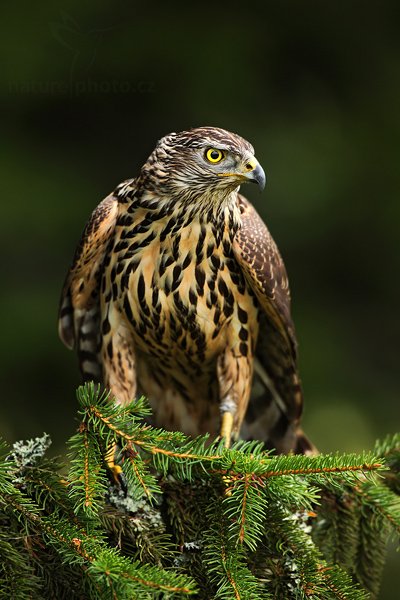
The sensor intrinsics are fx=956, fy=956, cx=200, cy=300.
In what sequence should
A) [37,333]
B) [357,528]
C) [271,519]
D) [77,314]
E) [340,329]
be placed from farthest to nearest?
[340,329]
[37,333]
[77,314]
[357,528]
[271,519]

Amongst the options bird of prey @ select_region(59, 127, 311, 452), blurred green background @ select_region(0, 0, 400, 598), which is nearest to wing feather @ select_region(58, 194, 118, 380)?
bird of prey @ select_region(59, 127, 311, 452)

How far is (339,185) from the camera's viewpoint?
6793 mm

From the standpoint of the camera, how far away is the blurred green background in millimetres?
6531

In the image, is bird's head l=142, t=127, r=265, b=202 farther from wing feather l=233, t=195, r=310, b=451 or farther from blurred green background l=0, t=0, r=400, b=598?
blurred green background l=0, t=0, r=400, b=598

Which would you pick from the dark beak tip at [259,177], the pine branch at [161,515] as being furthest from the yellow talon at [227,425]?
the dark beak tip at [259,177]

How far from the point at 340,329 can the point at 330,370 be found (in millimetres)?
446

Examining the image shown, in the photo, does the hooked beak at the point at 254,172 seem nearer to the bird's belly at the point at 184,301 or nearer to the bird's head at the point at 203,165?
the bird's head at the point at 203,165

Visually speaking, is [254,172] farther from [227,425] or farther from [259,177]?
[227,425]

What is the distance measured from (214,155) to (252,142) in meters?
3.18

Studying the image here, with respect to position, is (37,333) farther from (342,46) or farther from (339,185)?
(342,46)

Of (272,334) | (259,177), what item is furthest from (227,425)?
(259,177)

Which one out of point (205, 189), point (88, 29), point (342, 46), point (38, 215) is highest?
point (342, 46)

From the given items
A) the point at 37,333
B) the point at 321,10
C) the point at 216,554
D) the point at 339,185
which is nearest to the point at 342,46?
the point at 321,10

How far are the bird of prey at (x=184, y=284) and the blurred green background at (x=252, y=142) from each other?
232 cm
